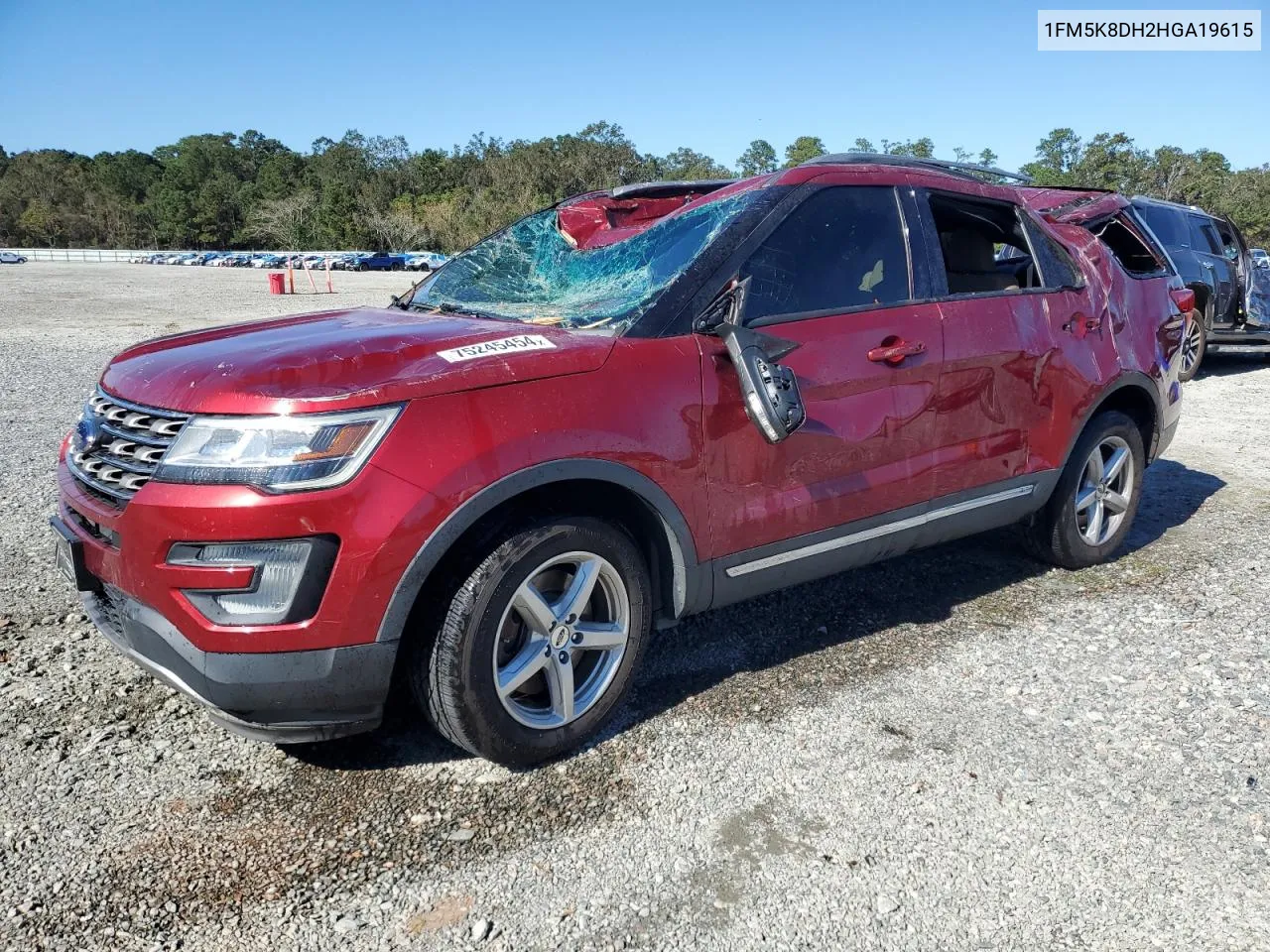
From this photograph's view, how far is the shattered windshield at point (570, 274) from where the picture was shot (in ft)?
10.9

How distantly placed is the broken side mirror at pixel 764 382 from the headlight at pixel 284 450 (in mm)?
1151

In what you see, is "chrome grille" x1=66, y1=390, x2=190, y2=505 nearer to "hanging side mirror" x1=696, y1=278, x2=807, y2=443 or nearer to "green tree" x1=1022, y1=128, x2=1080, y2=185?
"hanging side mirror" x1=696, y1=278, x2=807, y2=443

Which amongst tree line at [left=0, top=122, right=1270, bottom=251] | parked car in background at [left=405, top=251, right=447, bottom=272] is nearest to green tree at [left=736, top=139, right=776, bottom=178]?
tree line at [left=0, top=122, right=1270, bottom=251]

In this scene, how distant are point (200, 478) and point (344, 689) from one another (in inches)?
26.3

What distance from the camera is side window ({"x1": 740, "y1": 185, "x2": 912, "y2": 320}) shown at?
3416mm

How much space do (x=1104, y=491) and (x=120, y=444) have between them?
429cm

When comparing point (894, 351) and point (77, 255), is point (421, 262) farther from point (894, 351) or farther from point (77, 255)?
point (894, 351)

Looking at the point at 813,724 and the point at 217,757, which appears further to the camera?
the point at 813,724

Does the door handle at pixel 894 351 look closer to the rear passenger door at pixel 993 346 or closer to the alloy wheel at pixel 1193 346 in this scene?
the rear passenger door at pixel 993 346

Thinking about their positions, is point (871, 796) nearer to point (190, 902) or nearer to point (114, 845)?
point (190, 902)

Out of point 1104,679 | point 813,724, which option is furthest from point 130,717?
point 1104,679

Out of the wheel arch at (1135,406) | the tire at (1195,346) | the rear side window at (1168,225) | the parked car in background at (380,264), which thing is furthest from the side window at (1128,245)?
the parked car in background at (380,264)

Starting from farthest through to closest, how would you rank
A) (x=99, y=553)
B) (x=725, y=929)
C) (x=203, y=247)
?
(x=203, y=247) < (x=99, y=553) < (x=725, y=929)

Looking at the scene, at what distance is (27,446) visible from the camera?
7.01 meters
